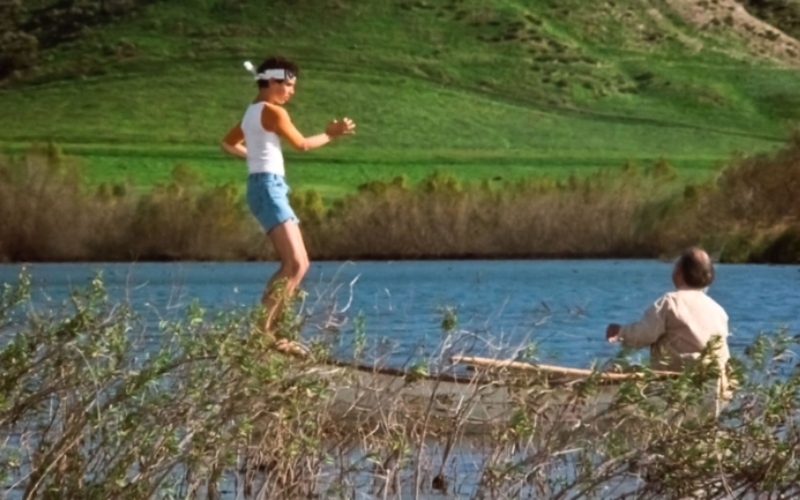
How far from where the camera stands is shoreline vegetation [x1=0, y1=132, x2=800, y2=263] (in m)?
49.7

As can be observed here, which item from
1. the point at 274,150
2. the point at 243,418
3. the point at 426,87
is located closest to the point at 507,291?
the point at 274,150

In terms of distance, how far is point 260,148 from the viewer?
1052 cm

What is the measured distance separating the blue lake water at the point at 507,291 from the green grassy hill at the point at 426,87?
26311 millimetres

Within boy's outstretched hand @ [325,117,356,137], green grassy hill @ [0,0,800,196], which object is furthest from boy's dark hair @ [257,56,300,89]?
green grassy hill @ [0,0,800,196]

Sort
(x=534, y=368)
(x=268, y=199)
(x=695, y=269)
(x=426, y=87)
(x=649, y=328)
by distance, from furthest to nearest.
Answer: (x=426, y=87) < (x=268, y=199) < (x=695, y=269) < (x=649, y=328) < (x=534, y=368)

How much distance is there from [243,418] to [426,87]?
276 ft

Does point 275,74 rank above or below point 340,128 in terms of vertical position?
above

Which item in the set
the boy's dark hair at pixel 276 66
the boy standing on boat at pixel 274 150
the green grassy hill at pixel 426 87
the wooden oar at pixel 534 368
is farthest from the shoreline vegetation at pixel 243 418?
the green grassy hill at pixel 426 87

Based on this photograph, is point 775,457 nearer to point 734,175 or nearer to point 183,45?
point 734,175

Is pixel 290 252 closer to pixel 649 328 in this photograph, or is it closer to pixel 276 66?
pixel 276 66

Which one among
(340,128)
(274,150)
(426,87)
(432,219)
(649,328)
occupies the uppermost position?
(340,128)

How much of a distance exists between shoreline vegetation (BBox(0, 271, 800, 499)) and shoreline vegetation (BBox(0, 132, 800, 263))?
131 feet

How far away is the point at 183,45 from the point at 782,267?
55.1 meters

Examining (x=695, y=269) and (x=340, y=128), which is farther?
(x=340, y=128)
